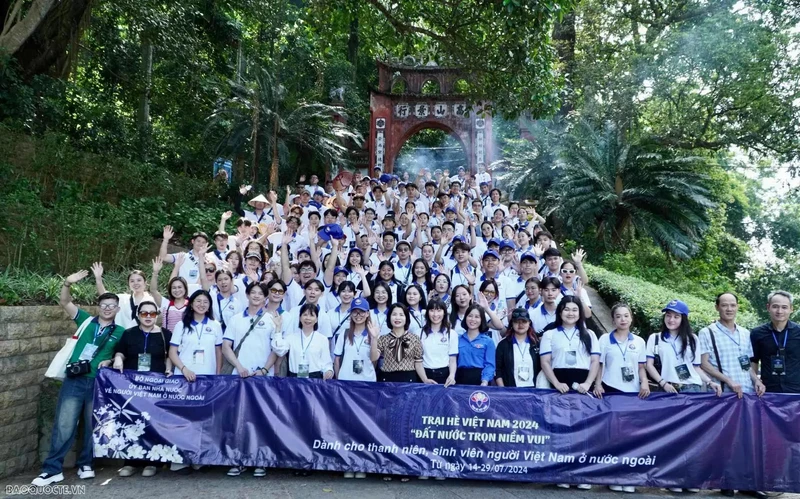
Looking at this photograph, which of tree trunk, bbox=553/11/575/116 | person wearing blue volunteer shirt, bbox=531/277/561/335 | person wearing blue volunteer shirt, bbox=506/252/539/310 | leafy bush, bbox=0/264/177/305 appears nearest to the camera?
leafy bush, bbox=0/264/177/305

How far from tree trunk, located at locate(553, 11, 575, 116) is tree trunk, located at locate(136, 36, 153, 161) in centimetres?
1164

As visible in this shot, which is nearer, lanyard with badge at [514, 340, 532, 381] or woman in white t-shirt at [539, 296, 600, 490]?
woman in white t-shirt at [539, 296, 600, 490]

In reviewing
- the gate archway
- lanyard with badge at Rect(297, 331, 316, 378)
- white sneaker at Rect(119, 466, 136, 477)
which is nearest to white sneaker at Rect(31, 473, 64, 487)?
white sneaker at Rect(119, 466, 136, 477)

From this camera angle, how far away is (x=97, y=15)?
17156 millimetres

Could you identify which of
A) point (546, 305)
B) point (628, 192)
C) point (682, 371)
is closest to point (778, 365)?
point (682, 371)

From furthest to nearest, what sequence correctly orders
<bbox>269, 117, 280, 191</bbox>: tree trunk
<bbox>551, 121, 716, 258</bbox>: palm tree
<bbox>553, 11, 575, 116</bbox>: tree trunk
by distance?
1. <bbox>553, 11, 575, 116</bbox>: tree trunk
2. <bbox>269, 117, 280, 191</bbox>: tree trunk
3. <bbox>551, 121, 716, 258</bbox>: palm tree

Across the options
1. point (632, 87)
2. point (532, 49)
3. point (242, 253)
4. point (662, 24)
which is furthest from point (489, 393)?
point (662, 24)

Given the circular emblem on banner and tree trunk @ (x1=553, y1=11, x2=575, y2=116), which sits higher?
tree trunk @ (x1=553, y1=11, x2=575, y2=116)

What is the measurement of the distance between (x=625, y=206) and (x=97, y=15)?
15.5 meters

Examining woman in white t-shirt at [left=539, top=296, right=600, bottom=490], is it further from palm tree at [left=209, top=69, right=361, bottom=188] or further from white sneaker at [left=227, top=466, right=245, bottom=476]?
palm tree at [left=209, top=69, right=361, bottom=188]

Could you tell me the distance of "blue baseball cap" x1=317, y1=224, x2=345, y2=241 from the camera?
8320 mm

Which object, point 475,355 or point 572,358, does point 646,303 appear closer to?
point 572,358

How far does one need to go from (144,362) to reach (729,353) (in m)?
5.74

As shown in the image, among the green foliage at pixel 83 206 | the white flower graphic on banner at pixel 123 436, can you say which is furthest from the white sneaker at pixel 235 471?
the green foliage at pixel 83 206
